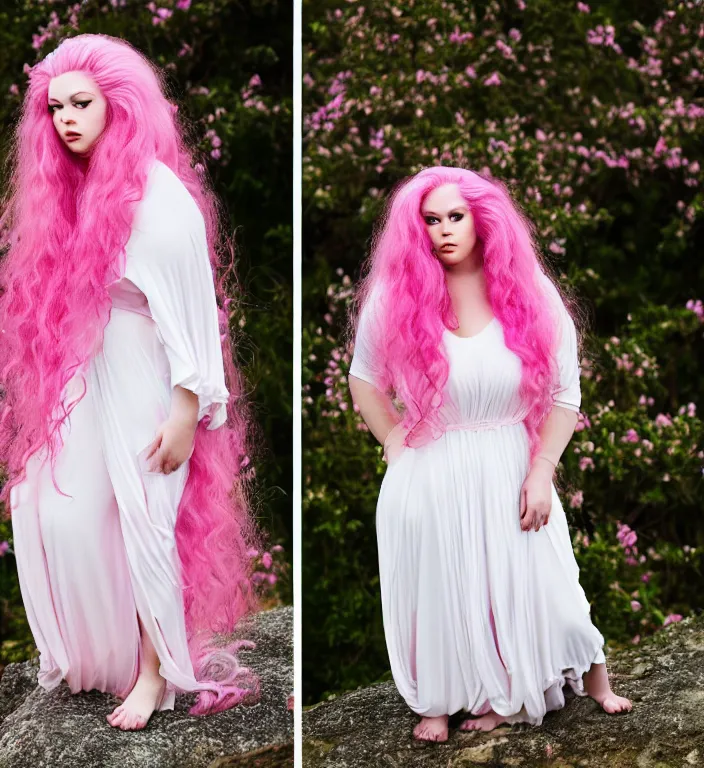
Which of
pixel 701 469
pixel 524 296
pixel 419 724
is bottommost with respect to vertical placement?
pixel 419 724

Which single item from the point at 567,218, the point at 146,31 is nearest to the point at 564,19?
the point at 567,218

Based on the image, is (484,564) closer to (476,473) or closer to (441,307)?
(476,473)

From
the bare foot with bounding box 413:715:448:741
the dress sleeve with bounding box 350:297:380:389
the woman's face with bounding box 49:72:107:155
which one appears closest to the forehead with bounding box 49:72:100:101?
the woman's face with bounding box 49:72:107:155

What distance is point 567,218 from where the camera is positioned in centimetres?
317

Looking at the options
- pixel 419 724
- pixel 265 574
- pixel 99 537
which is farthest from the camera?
pixel 265 574

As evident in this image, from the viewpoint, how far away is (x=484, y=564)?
270 cm

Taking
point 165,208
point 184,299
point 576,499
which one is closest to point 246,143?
point 165,208

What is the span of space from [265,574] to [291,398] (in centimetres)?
48

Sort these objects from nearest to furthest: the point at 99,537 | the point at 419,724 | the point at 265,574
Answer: the point at 99,537 → the point at 419,724 → the point at 265,574

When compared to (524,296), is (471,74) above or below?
above

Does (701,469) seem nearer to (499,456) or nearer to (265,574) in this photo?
(499,456)

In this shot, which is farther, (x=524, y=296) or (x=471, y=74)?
(x=471, y=74)

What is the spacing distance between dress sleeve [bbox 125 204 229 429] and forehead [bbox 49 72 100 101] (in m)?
0.35

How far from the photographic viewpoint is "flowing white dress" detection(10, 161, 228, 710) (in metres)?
2.62
